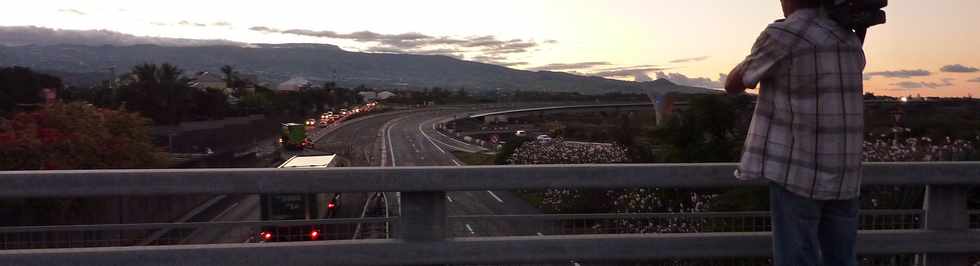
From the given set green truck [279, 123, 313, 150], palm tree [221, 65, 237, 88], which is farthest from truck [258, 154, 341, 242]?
palm tree [221, 65, 237, 88]

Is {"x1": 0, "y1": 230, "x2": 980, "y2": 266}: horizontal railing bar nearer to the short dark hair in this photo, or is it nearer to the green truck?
the short dark hair

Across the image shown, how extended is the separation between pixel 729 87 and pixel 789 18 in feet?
1.16

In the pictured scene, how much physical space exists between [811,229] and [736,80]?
2.20 ft

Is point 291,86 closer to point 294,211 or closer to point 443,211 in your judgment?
point 294,211

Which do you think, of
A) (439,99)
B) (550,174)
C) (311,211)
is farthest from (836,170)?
(439,99)

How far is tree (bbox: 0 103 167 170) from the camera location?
15289mm

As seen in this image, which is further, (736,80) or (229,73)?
(229,73)

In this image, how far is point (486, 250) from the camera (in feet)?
12.3

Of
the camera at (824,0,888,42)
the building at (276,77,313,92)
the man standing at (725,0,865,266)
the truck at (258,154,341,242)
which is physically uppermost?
the camera at (824,0,888,42)

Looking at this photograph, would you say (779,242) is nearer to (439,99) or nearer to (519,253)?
(519,253)

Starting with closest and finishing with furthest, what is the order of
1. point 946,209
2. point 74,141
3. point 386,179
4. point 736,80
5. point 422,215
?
point 736,80
point 386,179
point 422,215
point 946,209
point 74,141

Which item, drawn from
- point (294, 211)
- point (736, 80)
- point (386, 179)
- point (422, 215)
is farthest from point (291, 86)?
point (736, 80)

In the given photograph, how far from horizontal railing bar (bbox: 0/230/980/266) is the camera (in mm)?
1369

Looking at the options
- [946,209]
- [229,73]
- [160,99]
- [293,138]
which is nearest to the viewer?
[946,209]
